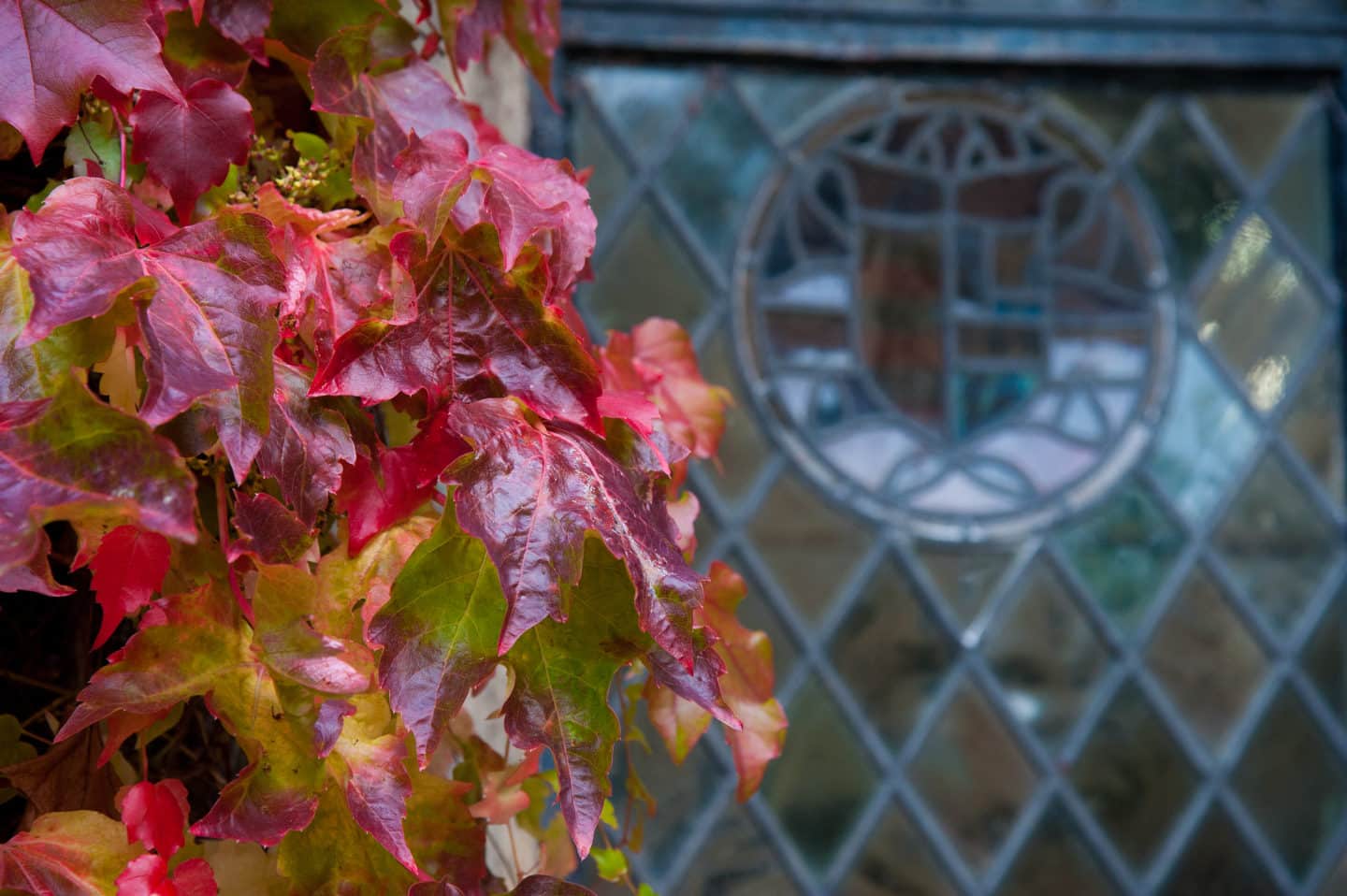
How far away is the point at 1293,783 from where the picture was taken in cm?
159

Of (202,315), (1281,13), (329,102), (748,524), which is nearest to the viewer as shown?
(202,315)

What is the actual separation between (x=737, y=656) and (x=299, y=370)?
0.30m

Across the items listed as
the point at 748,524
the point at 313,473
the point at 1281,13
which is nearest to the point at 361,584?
the point at 313,473

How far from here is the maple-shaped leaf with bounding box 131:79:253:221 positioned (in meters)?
0.52

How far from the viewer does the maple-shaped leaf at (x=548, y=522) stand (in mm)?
414

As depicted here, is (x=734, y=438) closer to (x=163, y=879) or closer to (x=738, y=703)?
(x=738, y=703)

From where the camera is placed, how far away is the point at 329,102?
0.55 meters

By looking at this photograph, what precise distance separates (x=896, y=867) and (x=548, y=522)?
1.27 m

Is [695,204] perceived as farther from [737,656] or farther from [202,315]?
[202,315]

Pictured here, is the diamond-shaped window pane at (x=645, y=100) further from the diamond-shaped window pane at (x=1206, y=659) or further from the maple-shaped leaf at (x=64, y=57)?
the maple-shaped leaf at (x=64, y=57)

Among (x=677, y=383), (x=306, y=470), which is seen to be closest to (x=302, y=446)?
(x=306, y=470)

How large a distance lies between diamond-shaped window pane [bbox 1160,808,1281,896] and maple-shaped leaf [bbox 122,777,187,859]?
145 cm

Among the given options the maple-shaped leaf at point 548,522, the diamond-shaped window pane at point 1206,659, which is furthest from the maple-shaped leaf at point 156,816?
the diamond-shaped window pane at point 1206,659

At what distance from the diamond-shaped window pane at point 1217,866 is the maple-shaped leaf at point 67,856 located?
1.48 m
